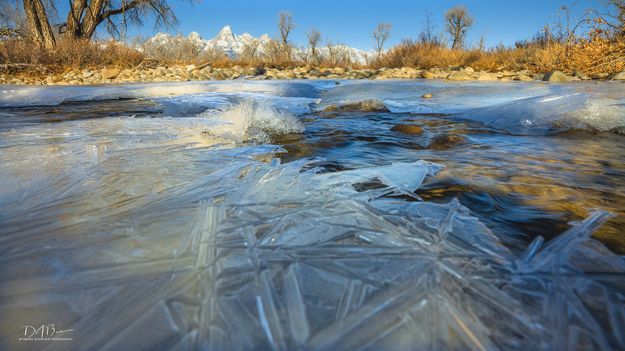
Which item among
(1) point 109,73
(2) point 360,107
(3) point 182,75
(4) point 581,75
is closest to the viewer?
(2) point 360,107

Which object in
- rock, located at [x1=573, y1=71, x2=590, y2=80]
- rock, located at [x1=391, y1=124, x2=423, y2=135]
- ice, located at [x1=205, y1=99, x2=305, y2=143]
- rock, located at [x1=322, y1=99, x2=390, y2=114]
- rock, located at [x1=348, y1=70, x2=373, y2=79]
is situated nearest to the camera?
ice, located at [x1=205, y1=99, x2=305, y2=143]

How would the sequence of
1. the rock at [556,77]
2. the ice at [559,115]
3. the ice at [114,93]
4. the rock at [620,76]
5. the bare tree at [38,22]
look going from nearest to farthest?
the ice at [559,115] → the ice at [114,93] → the rock at [620,76] → the rock at [556,77] → the bare tree at [38,22]

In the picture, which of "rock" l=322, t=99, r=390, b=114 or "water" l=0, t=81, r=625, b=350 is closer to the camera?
"water" l=0, t=81, r=625, b=350

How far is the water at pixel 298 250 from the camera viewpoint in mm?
379

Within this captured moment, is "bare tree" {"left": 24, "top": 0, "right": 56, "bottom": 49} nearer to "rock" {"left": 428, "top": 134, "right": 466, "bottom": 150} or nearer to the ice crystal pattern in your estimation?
"rock" {"left": 428, "top": 134, "right": 466, "bottom": 150}

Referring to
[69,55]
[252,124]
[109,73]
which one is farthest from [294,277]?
[69,55]

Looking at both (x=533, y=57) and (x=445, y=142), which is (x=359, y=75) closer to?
(x=533, y=57)

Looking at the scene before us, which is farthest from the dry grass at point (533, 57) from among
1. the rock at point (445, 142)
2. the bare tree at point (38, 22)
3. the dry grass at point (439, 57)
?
the bare tree at point (38, 22)

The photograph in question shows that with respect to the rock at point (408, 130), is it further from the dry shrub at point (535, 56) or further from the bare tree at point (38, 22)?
the bare tree at point (38, 22)

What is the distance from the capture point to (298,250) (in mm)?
533

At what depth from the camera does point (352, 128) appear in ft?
7.52
